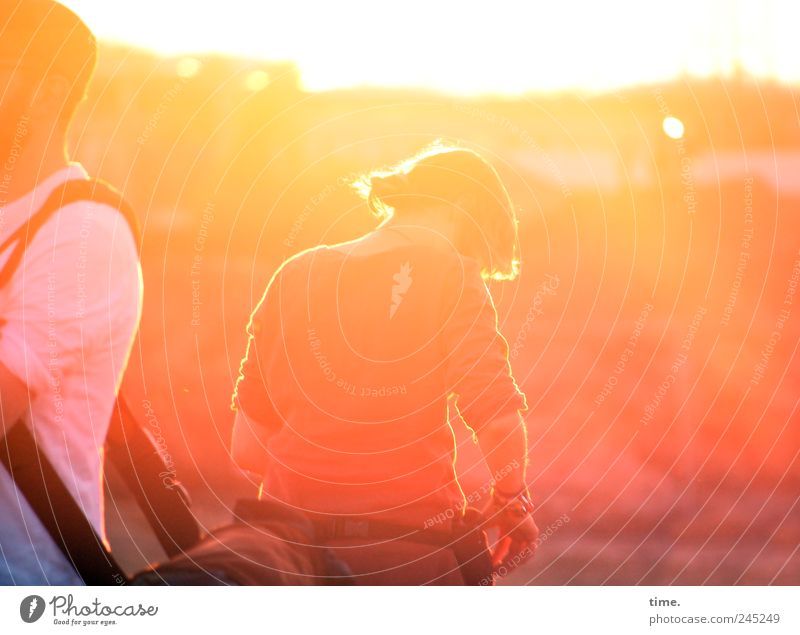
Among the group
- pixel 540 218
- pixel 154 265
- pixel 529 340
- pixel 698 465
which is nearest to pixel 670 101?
pixel 540 218

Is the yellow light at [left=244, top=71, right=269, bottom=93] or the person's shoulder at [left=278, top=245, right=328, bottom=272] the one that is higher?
the yellow light at [left=244, top=71, right=269, bottom=93]

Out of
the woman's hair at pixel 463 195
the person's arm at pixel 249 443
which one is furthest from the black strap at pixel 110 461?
the woman's hair at pixel 463 195

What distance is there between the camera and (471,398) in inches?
52.6

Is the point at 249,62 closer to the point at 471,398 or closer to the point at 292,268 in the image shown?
the point at 292,268

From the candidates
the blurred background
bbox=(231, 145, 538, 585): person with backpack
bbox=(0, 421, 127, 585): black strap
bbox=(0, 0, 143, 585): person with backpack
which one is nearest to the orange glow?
the blurred background

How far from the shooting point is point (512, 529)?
149 centimetres

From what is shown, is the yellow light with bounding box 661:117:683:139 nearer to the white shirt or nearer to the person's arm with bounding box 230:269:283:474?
the person's arm with bounding box 230:269:283:474

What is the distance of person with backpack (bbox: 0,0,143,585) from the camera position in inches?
56.4

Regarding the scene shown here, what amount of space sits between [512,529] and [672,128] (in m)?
0.77

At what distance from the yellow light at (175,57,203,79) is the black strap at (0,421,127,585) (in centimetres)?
65

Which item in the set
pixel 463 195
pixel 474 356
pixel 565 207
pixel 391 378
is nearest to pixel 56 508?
pixel 391 378

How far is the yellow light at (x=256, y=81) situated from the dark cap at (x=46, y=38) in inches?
10.4

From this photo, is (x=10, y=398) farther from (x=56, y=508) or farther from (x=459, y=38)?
(x=459, y=38)

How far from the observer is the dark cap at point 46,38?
1467 millimetres
